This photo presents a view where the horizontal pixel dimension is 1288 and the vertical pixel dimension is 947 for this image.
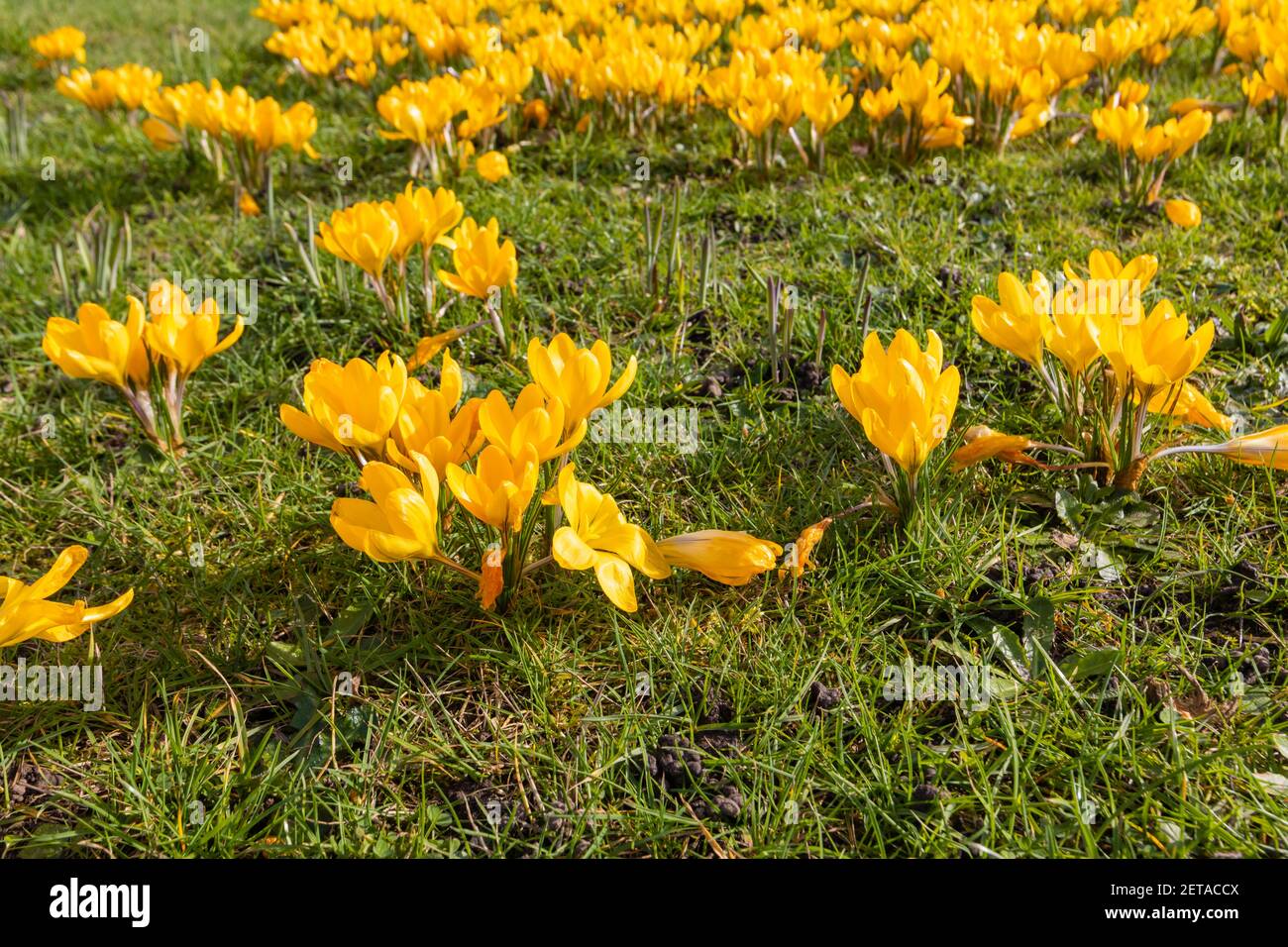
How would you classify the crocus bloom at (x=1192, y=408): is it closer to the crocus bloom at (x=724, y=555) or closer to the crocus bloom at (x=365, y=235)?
the crocus bloom at (x=724, y=555)

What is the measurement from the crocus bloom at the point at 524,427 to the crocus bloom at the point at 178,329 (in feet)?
2.93

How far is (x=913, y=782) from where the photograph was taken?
162cm

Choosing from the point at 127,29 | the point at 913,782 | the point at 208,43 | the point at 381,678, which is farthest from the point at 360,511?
the point at 127,29

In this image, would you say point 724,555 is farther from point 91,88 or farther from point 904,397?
point 91,88

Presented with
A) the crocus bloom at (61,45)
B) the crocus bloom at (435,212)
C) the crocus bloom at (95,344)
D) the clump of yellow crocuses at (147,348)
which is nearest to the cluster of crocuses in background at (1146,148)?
the crocus bloom at (435,212)

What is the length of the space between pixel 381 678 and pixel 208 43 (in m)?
5.91

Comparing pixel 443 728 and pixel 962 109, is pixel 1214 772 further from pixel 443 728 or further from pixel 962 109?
pixel 962 109

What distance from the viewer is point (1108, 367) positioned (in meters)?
2.09

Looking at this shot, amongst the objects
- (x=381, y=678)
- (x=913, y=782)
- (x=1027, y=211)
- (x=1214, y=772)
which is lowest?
(x=381, y=678)

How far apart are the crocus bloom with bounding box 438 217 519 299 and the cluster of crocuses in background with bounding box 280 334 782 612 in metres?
0.63

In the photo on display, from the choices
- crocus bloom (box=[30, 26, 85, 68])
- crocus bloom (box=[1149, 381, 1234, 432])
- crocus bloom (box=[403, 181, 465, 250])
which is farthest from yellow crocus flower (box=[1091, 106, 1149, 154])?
crocus bloom (box=[30, 26, 85, 68])

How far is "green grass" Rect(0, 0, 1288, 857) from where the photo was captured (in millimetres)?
1584

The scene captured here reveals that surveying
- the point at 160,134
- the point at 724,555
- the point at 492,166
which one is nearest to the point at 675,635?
the point at 724,555
